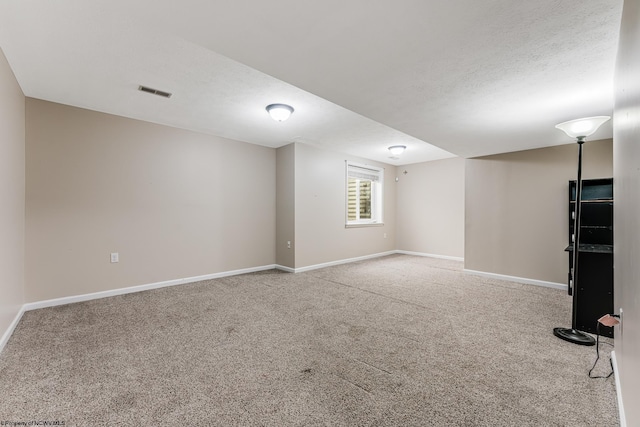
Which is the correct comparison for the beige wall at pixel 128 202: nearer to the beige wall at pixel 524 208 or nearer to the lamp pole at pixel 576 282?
the beige wall at pixel 524 208

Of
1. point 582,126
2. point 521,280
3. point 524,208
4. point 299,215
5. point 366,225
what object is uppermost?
point 582,126

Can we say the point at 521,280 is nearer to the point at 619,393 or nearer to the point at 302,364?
the point at 619,393

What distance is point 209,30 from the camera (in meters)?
1.57

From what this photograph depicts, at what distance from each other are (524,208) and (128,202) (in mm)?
5879

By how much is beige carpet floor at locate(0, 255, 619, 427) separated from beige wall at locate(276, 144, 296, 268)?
165 cm

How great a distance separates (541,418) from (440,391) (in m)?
0.49

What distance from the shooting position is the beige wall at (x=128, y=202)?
10.6ft

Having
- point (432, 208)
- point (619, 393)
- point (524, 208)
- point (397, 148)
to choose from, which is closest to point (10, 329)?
point (619, 393)

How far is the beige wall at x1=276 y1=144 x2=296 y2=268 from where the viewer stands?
507 cm

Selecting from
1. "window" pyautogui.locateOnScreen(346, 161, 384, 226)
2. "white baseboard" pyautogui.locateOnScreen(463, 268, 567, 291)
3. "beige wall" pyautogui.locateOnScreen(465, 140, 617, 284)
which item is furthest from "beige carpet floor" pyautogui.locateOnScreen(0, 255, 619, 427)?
"window" pyautogui.locateOnScreen(346, 161, 384, 226)

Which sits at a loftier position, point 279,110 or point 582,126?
point 279,110

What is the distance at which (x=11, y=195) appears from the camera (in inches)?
101

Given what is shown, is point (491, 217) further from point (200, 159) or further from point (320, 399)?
point (200, 159)

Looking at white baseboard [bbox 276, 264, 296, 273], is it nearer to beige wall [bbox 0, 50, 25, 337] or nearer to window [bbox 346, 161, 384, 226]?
window [bbox 346, 161, 384, 226]
